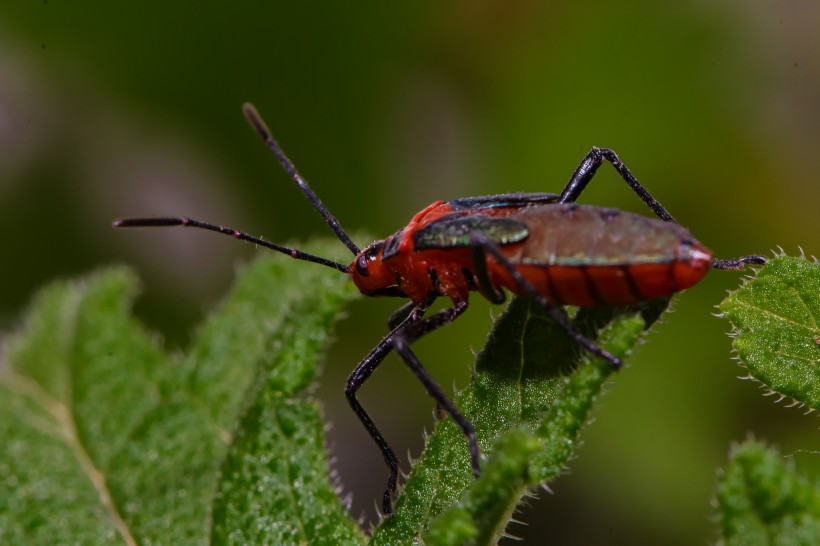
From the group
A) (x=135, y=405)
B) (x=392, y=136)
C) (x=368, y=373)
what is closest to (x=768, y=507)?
(x=368, y=373)

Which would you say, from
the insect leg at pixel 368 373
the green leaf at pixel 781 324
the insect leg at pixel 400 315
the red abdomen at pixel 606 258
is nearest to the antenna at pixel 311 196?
the insect leg at pixel 400 315

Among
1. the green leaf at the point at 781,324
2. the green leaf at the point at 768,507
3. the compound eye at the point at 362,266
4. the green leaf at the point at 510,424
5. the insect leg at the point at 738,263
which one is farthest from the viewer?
the compound eye at the point at 362,266

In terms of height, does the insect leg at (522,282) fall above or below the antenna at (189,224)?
below

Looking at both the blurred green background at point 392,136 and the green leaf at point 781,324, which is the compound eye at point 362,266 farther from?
the blurred green background at point 392,136

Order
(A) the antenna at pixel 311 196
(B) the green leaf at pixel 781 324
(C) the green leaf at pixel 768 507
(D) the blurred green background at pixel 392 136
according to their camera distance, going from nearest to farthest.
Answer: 1. (C) the green leaf at pixel 768 507
2. (B) the green leaf at pixel 781 324
3. (A) the antenna at pixel 311 196
4. (D) the blurred green background at pixel 392 136

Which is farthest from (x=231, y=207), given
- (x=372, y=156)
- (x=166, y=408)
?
(x=166, y=408)

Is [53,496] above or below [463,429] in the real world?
above

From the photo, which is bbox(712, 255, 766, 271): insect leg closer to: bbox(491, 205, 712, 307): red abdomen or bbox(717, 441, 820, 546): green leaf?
bbox(491, 205, 712, 307): red abdomen

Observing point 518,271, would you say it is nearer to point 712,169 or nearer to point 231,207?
point 712,169
